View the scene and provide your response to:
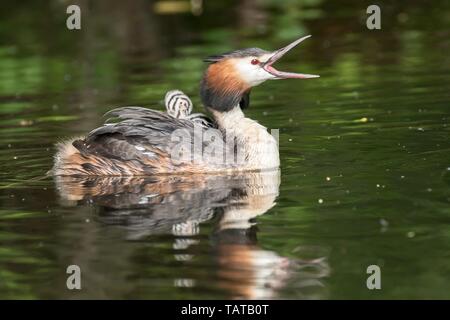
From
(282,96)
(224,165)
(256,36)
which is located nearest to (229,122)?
(224,165)

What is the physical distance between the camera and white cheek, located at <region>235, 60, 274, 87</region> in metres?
12.2

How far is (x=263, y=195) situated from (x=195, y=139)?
116cm

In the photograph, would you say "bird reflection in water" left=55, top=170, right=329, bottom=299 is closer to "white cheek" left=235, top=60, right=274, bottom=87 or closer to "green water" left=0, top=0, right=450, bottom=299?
"green water" left=0, top=0, right=450, bottom=299

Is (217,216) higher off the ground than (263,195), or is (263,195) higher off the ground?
(263,195)

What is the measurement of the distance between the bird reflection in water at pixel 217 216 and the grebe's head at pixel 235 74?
3.06 ft

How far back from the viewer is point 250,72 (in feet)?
40.1

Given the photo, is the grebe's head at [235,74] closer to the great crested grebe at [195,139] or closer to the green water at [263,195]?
the great crested grebe at [195,139]

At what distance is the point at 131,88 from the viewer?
1777 cm

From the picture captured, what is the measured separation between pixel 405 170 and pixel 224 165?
6.00 feet

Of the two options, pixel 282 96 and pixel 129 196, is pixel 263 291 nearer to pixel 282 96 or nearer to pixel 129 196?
pixel 129 196

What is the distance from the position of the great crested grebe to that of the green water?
23 centimetres
